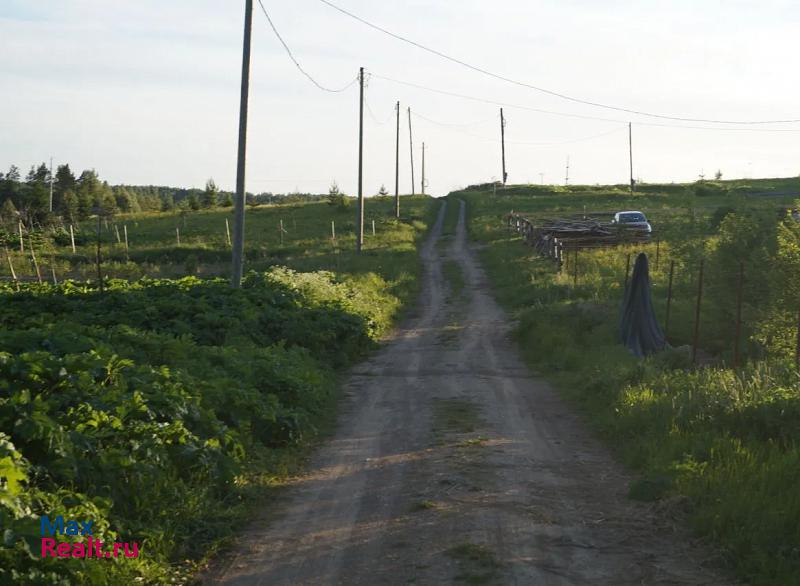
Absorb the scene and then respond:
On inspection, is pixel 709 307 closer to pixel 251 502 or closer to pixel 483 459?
pixel 483 459

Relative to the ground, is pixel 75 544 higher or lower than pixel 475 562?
higher

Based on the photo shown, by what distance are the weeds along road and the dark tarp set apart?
16.1 ft

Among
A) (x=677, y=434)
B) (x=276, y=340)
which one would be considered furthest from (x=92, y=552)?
(x=276, y=340)

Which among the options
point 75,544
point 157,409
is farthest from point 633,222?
point 75,544

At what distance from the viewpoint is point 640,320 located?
18.6 metres

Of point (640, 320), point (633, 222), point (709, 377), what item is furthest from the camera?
point (633, 222)

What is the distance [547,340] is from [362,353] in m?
4.22

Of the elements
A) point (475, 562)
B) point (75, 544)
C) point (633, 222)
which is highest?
point (633, 222)

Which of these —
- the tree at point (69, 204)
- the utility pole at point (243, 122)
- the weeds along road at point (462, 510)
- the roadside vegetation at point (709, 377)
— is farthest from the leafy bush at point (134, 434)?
the tree at point (69, 204)

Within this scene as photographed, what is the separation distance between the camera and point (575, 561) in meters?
6.61

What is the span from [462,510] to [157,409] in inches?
123

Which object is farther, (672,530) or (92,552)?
(672,530)

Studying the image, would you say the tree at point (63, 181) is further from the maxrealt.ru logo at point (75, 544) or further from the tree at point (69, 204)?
the maxrealt.ru logo at point (75, 544)

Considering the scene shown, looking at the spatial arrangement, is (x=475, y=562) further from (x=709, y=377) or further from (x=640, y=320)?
(x=640, y=320)
